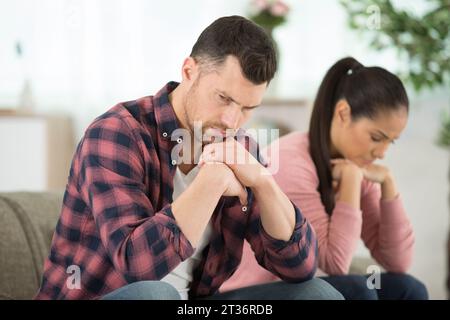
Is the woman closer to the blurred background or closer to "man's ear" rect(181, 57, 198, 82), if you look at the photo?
the blurred background

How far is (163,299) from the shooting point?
2.45ft

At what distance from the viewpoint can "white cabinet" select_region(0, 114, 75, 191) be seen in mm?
1062

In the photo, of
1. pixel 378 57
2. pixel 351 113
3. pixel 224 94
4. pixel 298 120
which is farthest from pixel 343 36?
pixel 224 94

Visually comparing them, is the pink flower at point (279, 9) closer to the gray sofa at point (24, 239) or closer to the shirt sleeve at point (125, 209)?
the gray sofa at point (24, 239)

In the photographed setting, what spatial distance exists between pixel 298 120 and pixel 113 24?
54 centimetres

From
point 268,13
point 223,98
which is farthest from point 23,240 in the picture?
point 268,13

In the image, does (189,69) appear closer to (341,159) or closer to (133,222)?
(133,222)

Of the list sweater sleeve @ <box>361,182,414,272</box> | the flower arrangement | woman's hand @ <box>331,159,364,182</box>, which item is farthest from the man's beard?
the flower arrangement

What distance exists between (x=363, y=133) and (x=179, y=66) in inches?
14.3

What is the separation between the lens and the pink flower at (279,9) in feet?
5.80

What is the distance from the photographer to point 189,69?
74 cm

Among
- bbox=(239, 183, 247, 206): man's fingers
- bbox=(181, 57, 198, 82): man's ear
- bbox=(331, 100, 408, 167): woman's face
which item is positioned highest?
bbox=(181, 57, 198, 82): man's ear

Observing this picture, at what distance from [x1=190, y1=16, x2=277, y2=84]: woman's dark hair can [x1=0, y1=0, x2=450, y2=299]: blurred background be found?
6 centimetres

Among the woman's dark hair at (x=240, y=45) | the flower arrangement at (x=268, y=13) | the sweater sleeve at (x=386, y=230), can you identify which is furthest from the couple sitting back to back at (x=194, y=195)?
the flower arrangement at (x=268, y=13)
